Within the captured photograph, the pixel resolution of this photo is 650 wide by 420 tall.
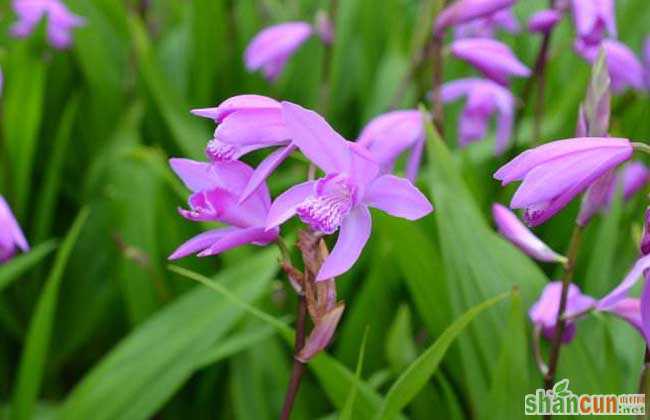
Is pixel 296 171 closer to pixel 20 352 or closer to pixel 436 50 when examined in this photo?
pixel 436 50

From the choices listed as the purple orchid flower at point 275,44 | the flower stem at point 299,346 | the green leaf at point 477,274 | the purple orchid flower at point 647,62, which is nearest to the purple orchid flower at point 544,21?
the green leaf at point 477,274

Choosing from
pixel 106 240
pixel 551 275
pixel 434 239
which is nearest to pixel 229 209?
pixel 434 239

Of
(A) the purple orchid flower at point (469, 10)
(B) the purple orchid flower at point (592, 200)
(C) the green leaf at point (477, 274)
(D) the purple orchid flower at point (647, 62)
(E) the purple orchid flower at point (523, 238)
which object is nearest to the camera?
(B) the purple orchid flower at point (592, 200)

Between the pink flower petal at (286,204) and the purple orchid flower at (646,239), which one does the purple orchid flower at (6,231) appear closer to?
the pink flower petal at (286,204)

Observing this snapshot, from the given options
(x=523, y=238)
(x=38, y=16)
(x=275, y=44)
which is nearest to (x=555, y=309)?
(x=523, y=238)

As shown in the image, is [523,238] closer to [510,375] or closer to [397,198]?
[510,375]

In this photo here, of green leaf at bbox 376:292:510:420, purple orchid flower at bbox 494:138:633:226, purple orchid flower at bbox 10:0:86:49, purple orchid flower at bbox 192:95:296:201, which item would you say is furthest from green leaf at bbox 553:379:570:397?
purple orchid flower at bbox 10:0:86:49
